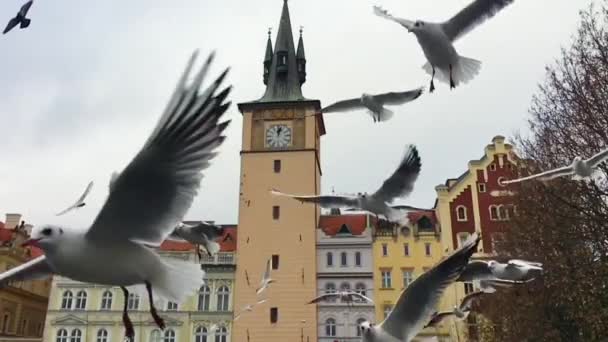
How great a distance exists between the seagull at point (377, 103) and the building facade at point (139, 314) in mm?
28562

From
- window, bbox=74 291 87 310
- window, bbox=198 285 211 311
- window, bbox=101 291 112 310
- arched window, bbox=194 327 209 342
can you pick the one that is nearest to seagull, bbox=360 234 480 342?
arched window, bbox=194 327 209 342

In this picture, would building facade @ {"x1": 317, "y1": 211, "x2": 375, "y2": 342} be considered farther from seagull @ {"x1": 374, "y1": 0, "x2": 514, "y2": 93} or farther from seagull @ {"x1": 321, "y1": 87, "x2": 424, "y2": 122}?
seagull @ {"x1": 374, "y1": 0, "x2": 514, "y2": 93}

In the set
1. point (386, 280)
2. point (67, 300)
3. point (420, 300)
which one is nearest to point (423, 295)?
point (420, 300)

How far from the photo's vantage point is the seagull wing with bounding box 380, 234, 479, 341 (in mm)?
5336

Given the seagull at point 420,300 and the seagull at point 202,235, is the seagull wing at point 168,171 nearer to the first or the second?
the seagull at point 420,300

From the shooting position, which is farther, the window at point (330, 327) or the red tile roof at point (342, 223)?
the red tile roof at point (342, 223)

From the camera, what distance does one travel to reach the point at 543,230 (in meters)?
16.4

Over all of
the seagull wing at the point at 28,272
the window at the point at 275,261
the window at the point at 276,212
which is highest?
the window at the point at 276,212

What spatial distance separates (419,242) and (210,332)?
50.9 ft

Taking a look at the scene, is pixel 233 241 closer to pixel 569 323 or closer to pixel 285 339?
pixel 285 339

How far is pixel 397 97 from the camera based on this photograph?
29.7 ft

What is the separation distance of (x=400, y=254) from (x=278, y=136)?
43.4 ft

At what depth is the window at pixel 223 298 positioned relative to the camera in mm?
38594

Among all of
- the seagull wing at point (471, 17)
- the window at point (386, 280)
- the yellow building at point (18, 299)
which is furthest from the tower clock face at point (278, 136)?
the seagull wing at point (471, 17)
